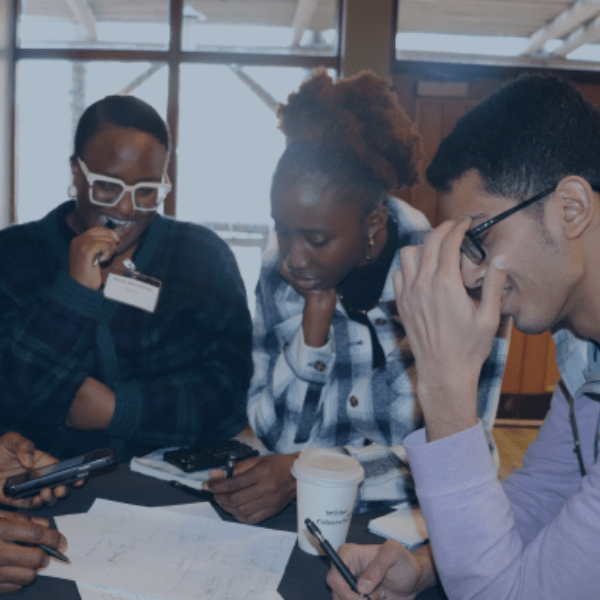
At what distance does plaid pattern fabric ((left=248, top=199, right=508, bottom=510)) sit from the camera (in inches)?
61.3

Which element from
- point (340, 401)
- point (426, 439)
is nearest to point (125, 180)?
point (340, 401)

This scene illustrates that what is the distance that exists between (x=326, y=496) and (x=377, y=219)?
32.5 inches

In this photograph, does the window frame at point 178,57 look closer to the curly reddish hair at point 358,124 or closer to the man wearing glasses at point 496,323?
the curly reddish hair at point 358,124

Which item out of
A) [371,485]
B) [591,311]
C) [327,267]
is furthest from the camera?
[327,267]

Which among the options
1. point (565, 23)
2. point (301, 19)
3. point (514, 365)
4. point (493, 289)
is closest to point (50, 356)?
point (493, 289)

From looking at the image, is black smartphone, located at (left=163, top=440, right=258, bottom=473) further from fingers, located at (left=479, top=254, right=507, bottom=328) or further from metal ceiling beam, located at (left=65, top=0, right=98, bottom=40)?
metal ceiling beam, located at (left=65, top=0, right=98, bottom=40)

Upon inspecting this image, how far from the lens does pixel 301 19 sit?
4.35m

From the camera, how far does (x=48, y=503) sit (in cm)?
117

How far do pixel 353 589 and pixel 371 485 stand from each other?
0.36m

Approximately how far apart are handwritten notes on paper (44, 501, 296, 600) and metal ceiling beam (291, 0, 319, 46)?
3867 millimetres

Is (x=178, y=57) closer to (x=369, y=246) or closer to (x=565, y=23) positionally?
(x=565, y=23)

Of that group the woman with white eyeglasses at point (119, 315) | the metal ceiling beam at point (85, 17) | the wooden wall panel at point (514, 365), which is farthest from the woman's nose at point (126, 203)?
the wooden wall panel at point (514, 365)

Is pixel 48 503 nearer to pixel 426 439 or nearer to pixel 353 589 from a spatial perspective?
pixel 353 589

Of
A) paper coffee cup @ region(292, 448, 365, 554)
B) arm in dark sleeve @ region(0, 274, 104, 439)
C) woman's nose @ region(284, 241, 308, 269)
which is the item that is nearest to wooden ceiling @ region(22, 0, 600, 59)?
woman's nose @ region(284, 241, 308, 269)
